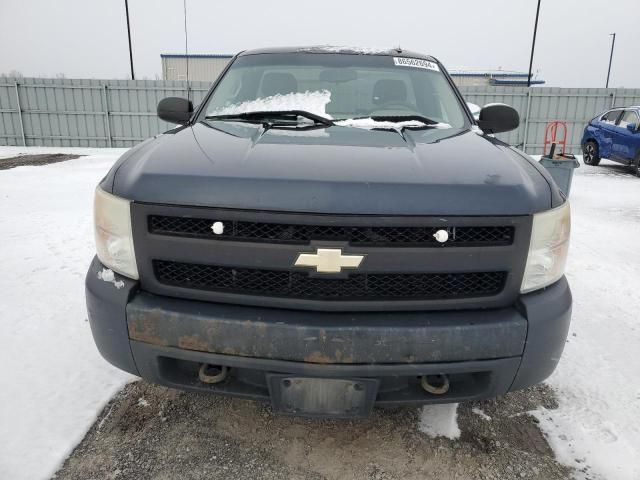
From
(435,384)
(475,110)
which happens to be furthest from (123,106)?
(435,384)

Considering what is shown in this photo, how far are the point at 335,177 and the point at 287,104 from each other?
121 cm

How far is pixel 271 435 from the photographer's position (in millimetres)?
2119

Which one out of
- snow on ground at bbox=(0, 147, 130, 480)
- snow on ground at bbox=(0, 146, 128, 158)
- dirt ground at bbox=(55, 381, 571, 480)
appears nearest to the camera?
dirt ground at bbox=(55, 381, 571, 480)

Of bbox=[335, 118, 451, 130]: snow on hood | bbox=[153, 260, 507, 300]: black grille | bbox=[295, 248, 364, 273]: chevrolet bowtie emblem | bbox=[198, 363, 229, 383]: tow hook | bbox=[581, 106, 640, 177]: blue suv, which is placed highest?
bbox=[335, 118, 451, 130]: snow on hood

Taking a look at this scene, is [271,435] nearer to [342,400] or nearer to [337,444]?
[337,444]

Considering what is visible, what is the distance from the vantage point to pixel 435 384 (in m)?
1.75

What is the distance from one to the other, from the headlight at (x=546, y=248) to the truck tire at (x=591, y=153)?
1272cm

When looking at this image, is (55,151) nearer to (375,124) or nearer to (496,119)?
(375,124)

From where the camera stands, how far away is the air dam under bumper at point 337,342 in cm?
157

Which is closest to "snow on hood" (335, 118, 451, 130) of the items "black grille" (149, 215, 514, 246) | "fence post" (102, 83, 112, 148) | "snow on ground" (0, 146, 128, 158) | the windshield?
the windshield

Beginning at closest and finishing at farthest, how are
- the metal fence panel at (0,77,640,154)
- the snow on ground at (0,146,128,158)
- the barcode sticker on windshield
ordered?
the barcode sticker on windshield < the snow on ground at (0,146,128,158) < the metal fence panel at (0,77,640,154)

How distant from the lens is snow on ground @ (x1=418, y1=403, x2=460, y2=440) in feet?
7.02

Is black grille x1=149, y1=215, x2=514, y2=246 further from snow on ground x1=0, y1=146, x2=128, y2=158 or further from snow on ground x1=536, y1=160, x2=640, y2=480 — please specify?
snow on ground x1=0, y1=146, x2=128, y2=158

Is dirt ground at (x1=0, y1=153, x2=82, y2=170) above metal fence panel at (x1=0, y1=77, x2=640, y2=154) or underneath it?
underneath
